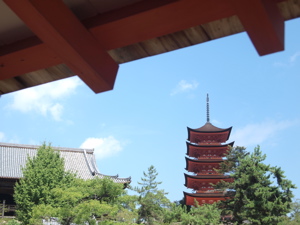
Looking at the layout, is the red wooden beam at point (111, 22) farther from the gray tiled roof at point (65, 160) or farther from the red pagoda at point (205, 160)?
the red pagoda at point (205, 160)

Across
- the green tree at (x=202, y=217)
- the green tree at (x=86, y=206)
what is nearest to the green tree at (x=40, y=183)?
the green tree at (x=86, y=206)

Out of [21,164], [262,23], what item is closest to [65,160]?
Result: [21,164]

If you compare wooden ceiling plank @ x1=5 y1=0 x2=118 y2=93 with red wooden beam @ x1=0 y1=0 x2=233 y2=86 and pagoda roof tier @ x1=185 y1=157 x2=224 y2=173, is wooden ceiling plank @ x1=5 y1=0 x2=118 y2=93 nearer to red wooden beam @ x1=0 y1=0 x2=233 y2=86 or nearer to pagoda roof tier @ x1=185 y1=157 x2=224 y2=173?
red wooden beam @ x1=0 y1=0 x2=233 y2=86

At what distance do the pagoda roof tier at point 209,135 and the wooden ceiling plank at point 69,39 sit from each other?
2794cm

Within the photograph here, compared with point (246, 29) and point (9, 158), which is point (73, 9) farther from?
point (9, 158)

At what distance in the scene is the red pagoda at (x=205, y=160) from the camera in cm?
2638

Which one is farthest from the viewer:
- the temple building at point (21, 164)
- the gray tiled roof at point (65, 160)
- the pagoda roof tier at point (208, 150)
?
the pagoda roof tier at point (208, 150)

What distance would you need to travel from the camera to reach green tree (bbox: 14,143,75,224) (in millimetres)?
16109

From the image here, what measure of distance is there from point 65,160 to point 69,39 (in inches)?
957

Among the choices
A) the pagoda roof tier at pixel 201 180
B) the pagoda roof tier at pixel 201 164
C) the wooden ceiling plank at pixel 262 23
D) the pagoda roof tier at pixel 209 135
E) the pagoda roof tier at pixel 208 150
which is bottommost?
the wooden ceiling plank at pixel 262 23

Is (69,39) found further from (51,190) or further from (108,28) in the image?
(51,190)

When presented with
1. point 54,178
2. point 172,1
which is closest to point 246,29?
point 172,1

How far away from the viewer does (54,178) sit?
16.6 meters

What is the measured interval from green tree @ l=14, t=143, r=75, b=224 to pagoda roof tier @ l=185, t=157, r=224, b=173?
1273 cm
